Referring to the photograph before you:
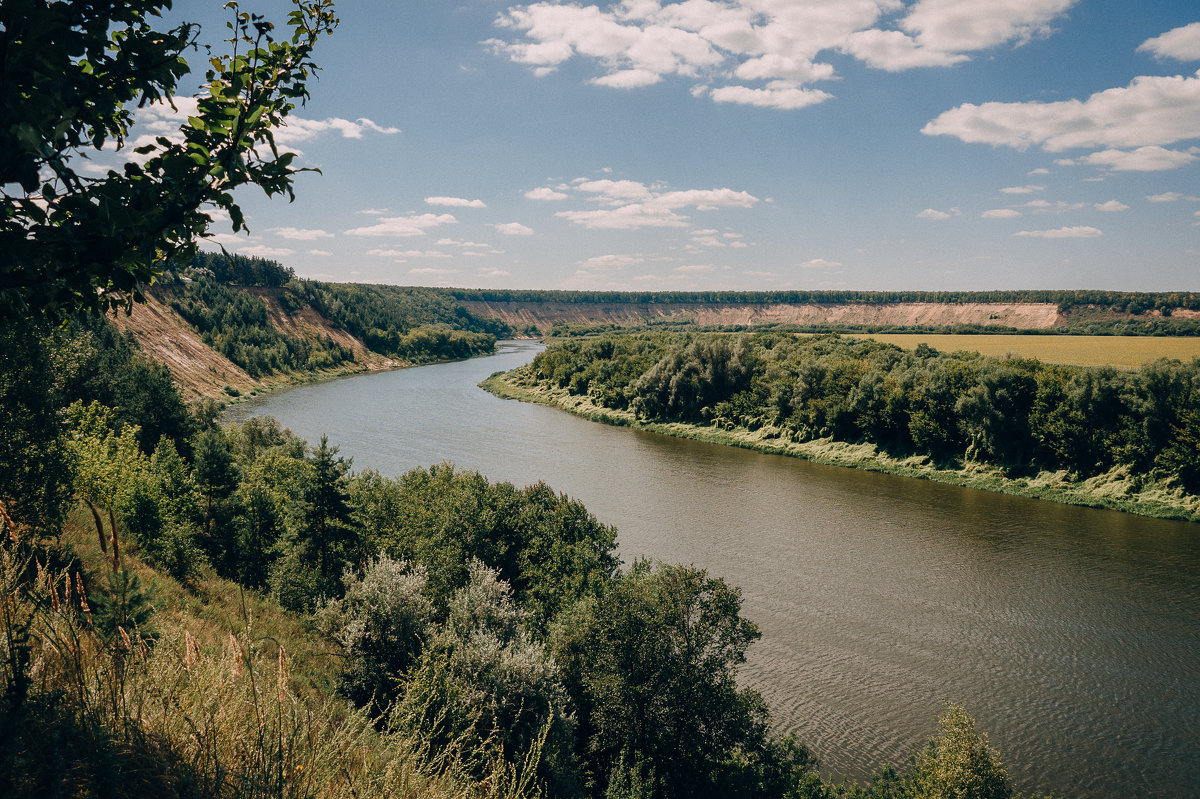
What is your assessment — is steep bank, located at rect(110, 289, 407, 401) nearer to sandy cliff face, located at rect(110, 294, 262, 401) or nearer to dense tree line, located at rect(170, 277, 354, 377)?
sandy cliff face, located at rect(110, 294, 262, 401)

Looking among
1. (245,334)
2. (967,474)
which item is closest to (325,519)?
(967,474)

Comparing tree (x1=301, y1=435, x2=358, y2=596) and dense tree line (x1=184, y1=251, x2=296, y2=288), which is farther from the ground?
dense tree line (x1=184, y1=251, x2=296, y2=288)

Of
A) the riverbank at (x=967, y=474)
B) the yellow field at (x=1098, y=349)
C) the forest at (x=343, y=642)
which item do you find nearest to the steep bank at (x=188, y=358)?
the riverbank at (x=967, y=474)

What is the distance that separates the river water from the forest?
2.81 m

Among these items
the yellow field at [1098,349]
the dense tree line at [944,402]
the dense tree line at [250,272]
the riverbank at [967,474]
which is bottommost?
the riverbank at [967,474]

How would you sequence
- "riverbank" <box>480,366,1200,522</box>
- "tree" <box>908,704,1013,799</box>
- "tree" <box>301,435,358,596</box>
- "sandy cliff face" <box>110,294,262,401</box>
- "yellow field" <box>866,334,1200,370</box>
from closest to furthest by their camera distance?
1. "tree" <box>908,704,1013,799</box>
2. "tree" <box>301,435,358,596</box>
3. "riverbank" <box>480,366,1200,522</box>
4. "yellow field" <box>866,334,1200,370</box>
5. "sandy cliff face" <box>110,294,262,401</box>

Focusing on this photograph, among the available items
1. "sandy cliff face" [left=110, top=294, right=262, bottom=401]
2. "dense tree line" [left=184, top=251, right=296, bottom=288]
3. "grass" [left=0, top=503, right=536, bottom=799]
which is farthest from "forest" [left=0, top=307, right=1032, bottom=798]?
"dense tree line" [left=184, top=251, right=296, bottom=288]

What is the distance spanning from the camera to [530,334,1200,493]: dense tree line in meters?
35.1

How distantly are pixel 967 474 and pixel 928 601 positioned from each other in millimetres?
19714

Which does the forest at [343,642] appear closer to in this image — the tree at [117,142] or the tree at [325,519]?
the tree at [325,519]

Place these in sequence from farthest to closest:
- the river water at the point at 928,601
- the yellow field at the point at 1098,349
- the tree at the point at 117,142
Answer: the yellow field at the point at 1098,349 < the river water at the point at 928,601 < the tree at the point at 117,142

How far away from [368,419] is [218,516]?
36487 millimetres

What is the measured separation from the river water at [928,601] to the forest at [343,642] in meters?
2.81

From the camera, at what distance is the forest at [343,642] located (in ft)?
12.9
